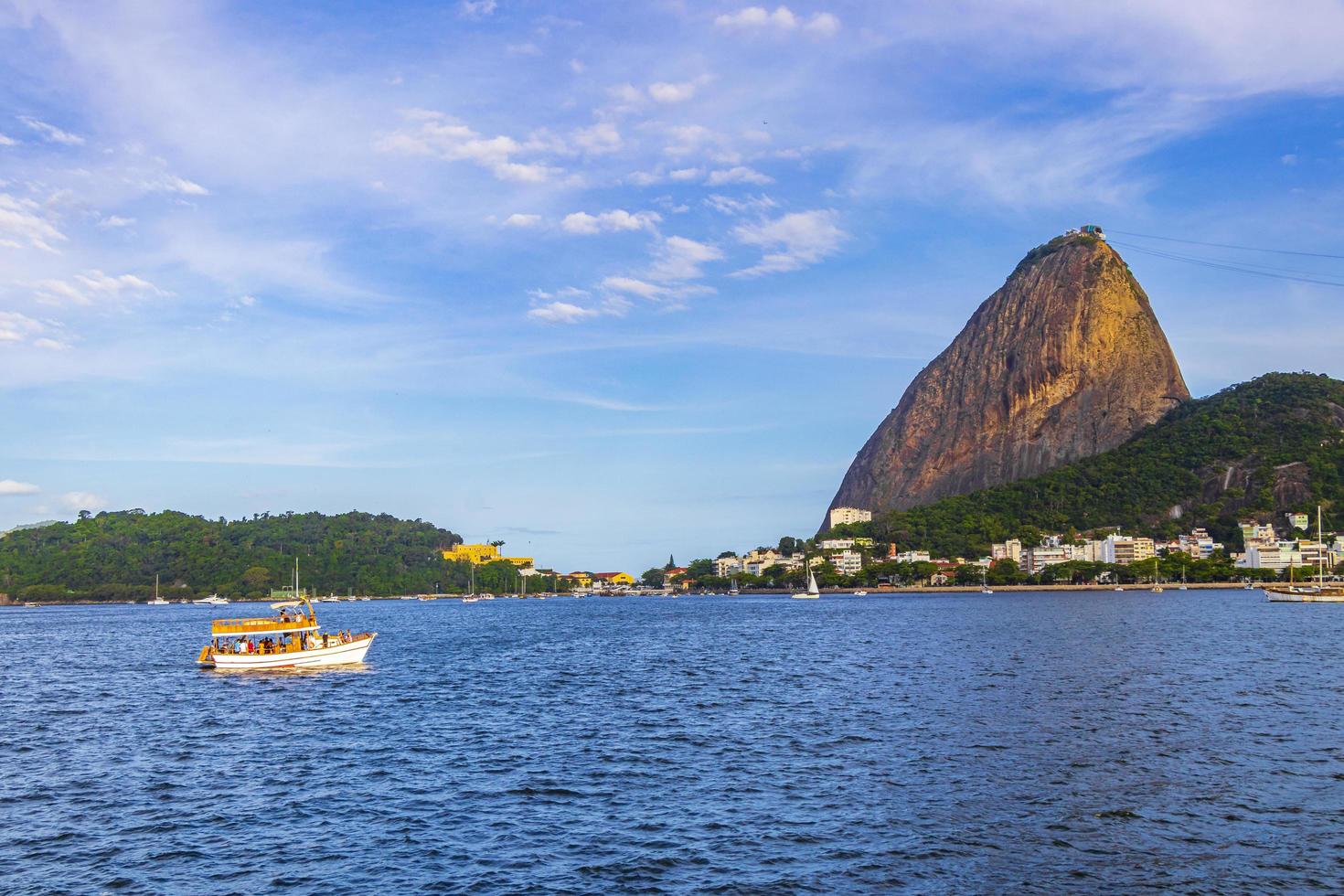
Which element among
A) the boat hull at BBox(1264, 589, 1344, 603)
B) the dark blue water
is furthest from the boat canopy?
the boat hull at BBox(1264, 589, 1344, 603)

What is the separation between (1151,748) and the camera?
1277 inches

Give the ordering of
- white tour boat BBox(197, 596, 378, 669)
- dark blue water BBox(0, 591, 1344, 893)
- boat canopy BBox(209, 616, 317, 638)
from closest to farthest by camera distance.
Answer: dark blue water BBox(0, 591, 1344, 893), white tour boat BBox(197, 596, 378, 669), boat canopy BBox(209, 616, 317, 638)

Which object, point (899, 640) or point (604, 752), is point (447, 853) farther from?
point (899, 640)

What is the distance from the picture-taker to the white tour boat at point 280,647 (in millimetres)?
62656

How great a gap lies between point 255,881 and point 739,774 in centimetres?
1391

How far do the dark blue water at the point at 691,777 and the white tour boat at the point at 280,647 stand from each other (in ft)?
8.45

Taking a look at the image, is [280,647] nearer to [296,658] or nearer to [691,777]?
[296,658]

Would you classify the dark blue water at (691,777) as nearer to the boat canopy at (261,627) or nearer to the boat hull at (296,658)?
the boat hull at (296,658)

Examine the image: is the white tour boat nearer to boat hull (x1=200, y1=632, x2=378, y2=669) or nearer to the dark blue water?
boat hull (x1=200, y1=632, x2=378, y2=669)

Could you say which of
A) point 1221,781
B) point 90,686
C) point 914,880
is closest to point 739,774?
point 914,880

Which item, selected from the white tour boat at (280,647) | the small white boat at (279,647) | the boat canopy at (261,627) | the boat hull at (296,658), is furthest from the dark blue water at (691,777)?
the boat canopy at (261,627)

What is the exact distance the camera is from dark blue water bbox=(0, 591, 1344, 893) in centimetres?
2147

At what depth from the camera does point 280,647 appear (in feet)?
210

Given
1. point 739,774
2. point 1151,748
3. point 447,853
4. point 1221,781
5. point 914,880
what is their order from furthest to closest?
1. point 1151,748
2. point 739,774
3. point 1221,781
4. point 447,853
5. point 914,880
